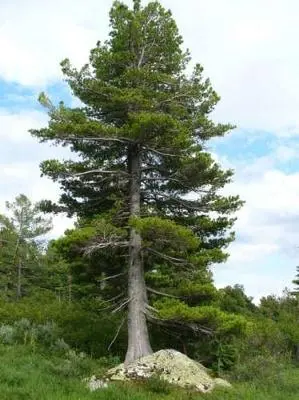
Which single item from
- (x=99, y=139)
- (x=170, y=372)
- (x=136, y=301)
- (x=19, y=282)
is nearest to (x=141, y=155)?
(x=99, y=139)

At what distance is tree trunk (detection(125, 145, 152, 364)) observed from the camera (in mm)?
17656

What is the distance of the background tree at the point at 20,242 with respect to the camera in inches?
2165

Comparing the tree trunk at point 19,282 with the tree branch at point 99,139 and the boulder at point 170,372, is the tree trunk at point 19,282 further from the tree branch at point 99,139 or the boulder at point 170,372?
the boulder at point 170,372

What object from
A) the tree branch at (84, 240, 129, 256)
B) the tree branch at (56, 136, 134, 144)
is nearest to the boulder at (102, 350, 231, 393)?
the tree branch at (84, 240, 129, 256)

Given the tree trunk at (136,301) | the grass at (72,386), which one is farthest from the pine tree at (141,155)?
the grass at (72,386)

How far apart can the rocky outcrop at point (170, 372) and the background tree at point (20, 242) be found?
40723 mm

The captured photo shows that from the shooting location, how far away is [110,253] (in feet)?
63.2

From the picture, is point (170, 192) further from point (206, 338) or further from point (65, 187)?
point (206, 338)

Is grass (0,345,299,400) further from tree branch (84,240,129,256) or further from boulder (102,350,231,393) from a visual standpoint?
tree branch (84,240,129,256)

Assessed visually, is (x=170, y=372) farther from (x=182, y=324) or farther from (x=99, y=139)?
(x=99, y=139)

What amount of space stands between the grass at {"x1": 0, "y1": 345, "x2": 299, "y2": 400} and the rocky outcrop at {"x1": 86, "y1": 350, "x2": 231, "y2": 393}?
69cm

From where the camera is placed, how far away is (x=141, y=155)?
67.8 ft

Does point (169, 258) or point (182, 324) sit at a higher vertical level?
point (169, 258)

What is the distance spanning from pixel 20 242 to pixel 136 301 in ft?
130
